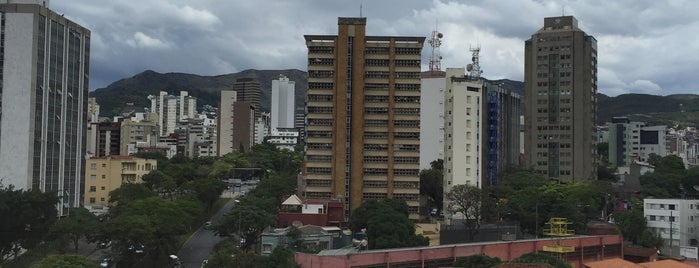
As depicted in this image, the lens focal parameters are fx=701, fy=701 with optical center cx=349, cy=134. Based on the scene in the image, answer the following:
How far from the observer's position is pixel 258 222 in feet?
192

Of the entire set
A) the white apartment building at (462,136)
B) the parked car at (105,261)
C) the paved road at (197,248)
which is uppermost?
the white apartment building at (462,136)

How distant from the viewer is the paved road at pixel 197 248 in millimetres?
58341

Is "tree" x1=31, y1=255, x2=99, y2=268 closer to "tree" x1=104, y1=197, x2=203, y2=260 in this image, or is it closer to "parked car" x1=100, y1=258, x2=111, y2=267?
"parked car" x1=100, y1=258, x2=111, y2=267

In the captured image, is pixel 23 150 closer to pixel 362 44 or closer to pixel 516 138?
pixel 362 44

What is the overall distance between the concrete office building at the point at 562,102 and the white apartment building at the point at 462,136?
31.4m

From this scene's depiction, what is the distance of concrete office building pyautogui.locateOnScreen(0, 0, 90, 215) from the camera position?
67625mm

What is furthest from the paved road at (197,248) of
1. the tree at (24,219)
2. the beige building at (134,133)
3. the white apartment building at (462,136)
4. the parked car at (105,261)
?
the beige building at (134,133)

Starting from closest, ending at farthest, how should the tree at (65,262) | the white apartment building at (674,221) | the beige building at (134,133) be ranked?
the tree at (65,262) < the white apartment building at (674,221) < the beige building at (134,133)

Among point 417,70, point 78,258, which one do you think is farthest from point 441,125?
point 78,258

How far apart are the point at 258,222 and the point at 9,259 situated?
65.9 feet

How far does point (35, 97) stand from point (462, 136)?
54.4 meters

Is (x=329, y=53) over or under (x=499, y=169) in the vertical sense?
over

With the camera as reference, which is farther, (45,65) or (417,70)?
(417,70)

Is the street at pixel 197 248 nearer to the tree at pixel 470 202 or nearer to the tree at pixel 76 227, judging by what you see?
the tree at pixel 76 227
